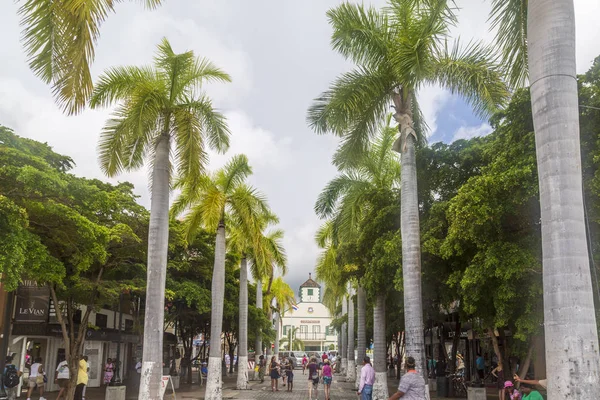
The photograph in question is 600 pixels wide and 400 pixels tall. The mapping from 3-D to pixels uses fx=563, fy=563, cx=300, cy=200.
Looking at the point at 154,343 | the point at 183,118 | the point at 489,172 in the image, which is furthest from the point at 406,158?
the point at 154,343

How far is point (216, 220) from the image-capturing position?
72.8 feet

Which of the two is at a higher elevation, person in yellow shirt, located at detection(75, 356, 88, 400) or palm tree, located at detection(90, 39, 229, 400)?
palm tree, located at detection(90, 39, 229, 400)

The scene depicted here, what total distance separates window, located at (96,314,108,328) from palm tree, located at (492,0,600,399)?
25703 mm

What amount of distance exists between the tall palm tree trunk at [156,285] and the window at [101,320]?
620 inches

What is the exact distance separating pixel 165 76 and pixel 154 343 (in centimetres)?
716

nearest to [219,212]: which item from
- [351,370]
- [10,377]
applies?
[10,377]

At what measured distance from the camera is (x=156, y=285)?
14.1 meters

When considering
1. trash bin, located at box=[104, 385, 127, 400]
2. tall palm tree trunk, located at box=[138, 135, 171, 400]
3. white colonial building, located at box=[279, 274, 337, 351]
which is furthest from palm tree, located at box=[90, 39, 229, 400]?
white colonial building, located at box=[279, 274, 337, 351]

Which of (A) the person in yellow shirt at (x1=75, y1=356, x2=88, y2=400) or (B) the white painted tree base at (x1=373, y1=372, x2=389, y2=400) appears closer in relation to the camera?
(A) the person in yellow shirt at (x1=75, y1=356, x2=88, y2=400)

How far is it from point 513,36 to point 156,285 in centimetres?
985

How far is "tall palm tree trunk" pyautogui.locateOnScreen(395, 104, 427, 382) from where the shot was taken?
13.7m

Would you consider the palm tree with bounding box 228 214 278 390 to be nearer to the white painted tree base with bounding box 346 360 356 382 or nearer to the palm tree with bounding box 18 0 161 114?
the white painted tree base with bounding box 346 360 356 382

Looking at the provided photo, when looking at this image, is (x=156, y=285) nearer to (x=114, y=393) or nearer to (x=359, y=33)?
Result: (x=114, y=393)

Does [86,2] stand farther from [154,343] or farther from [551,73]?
[154,343]
